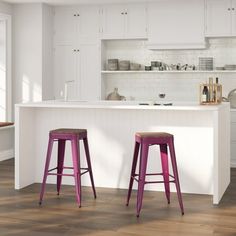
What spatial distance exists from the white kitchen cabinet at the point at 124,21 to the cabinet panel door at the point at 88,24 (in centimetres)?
12

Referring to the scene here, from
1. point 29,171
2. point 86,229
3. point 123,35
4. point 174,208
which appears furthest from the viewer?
point 123,35

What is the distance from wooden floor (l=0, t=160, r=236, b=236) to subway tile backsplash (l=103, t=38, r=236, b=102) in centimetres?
292

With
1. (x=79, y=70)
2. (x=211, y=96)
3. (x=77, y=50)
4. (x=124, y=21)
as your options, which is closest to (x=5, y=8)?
(x=77, y=50)

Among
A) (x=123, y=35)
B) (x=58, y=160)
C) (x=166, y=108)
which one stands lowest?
(x=58, y=160)

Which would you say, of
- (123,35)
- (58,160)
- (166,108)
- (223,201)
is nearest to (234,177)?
(223,201)

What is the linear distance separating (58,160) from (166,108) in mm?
1264

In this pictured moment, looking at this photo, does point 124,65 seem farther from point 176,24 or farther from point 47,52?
point 47,52

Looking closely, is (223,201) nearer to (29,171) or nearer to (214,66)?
(29,171)

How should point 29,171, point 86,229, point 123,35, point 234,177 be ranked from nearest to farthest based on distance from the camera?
point 86,229, point 29,171, point 234,177, point 123,35

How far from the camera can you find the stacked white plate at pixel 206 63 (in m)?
7.88

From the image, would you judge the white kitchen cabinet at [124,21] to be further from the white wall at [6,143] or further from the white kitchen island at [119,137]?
the white kitchen island at [119,137]

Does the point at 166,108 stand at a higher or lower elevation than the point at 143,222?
higher

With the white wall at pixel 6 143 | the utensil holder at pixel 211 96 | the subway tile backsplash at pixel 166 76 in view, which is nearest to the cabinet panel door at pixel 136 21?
the subway tile backsplash at pixel 166 76

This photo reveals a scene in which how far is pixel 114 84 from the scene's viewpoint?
28.0 ft
